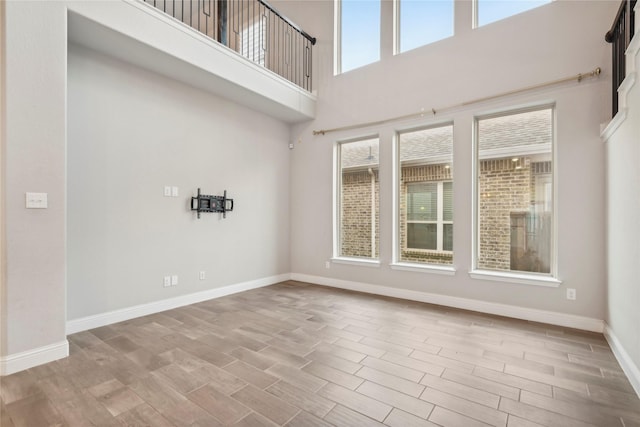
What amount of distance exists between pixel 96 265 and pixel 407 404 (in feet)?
10.5

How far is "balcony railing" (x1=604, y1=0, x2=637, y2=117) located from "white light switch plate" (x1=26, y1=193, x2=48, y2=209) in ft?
15.9


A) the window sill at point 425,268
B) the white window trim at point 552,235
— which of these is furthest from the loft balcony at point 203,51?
the window sill at point 425,268

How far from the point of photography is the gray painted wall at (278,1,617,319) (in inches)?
127

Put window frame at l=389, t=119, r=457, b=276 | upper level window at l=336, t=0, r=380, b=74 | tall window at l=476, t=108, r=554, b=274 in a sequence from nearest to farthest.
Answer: tall window at l=476, t=108, r=554, b=274
window frame at l=389, t=119, r=457, b=276
upper level window at l=336, t=0, r=380, b=74

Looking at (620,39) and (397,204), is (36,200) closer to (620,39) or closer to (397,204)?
(397,204)

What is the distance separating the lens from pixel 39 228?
2.43 metres

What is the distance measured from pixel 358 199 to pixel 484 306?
2.33 m

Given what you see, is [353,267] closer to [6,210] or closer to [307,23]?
[6,210]

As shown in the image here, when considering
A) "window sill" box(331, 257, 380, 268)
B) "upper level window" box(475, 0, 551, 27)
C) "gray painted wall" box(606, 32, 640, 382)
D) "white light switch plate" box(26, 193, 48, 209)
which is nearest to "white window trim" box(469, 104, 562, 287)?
"gray painted wall" box(606, 32, 640, 382)

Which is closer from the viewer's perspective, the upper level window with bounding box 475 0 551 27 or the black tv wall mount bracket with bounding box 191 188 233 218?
the upper level window with bounding box 475 0 551 27

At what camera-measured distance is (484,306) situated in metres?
3.76

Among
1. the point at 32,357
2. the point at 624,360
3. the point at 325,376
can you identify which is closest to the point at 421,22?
the point at 624,360

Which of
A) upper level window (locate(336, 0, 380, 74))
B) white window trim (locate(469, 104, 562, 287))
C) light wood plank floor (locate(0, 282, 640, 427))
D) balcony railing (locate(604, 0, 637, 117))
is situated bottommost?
light wood plank floor (locate(0, 282, 640, 427))

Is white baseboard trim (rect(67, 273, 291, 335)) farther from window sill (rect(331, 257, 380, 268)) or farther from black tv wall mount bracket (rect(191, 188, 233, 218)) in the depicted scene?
window sill (rect(331, 257, 380, 268))
